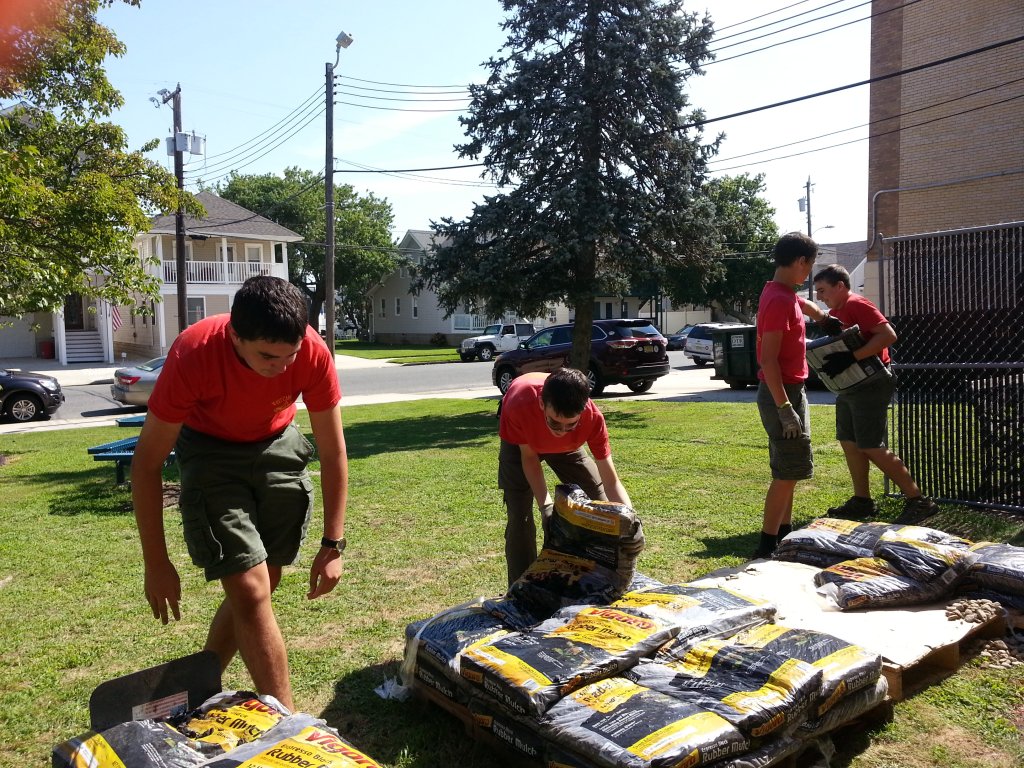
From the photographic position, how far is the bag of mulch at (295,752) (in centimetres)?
221

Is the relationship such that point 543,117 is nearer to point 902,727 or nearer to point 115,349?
point 902,727

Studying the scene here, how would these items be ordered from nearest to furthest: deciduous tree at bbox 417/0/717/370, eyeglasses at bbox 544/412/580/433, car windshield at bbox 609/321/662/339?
eyeglasses at bbox 544/412/580/433, deciduous tree at bbox 417/0/717/370, car windshield at bbox 609/321/662/339

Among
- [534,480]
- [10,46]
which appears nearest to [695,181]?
[10,46]

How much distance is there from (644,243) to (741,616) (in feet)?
41.9

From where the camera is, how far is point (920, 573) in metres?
4.00

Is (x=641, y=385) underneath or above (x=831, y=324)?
underneath

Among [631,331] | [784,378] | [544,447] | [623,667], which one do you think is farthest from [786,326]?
[631,331]

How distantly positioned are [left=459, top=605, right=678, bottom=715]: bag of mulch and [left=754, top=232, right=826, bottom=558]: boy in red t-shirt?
2100 millimetres

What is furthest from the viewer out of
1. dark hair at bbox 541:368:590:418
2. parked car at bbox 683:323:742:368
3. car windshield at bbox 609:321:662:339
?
parked car at bbox 683:323:742:368

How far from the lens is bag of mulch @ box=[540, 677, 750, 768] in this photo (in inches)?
95.3

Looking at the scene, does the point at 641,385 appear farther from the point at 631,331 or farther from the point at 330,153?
the point at 330,153

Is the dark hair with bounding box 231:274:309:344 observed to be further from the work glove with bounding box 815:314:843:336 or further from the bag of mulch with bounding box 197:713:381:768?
the work glove with bounding box 815:314:843:336

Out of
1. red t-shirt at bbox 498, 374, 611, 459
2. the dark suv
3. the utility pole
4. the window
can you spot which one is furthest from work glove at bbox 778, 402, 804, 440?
the window

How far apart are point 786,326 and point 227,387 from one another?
3.54m
